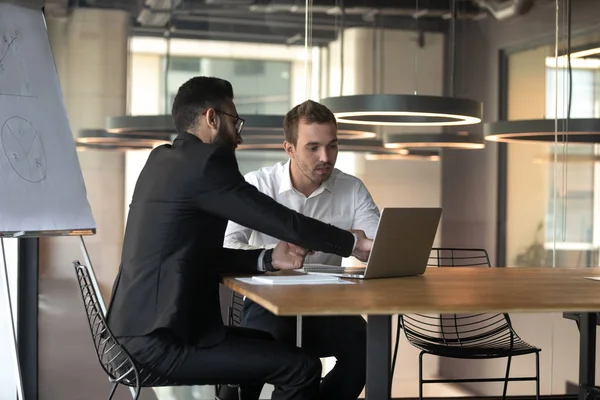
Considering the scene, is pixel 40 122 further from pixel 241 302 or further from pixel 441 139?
pixel 441 139

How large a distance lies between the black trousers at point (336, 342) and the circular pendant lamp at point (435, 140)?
1.73 m

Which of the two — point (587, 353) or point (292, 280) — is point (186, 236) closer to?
point (292, 280)

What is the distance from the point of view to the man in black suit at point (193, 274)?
2.68 m

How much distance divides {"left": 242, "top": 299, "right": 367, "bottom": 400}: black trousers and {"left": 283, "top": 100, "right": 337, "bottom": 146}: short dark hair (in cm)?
72

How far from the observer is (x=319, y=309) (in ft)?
7.31

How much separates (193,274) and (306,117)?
40.5 inches

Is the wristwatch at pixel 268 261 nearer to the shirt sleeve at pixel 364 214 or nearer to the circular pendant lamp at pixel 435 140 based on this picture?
the shirt sleeve at pixel 364 214

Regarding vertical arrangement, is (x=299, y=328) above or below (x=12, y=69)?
below

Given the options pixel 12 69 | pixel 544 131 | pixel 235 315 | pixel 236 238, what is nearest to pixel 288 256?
pixel 236 238

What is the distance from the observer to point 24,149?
3.56 meters

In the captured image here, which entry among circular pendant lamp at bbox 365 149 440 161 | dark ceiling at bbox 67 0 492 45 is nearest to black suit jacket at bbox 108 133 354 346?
dark ceiling at bbox 67 0 492 45

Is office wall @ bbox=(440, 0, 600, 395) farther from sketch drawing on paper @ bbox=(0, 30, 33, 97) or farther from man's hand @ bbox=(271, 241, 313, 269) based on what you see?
sketch drawing on paper @ bbox=(0, 30, 33, 97)

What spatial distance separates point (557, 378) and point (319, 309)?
3.29 m

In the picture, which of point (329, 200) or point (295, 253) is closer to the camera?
point (295, 253)
